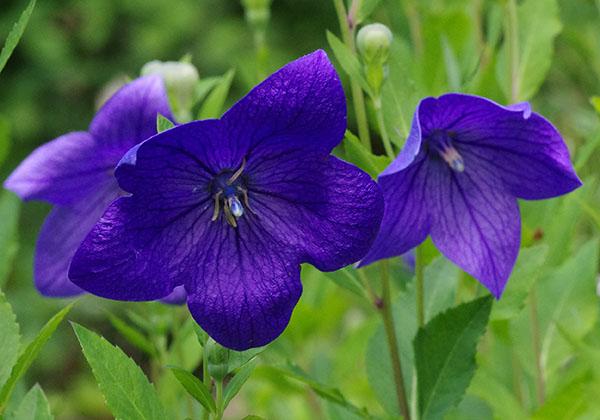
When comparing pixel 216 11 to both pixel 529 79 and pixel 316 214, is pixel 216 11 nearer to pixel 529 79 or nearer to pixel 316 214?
pixel 529 79

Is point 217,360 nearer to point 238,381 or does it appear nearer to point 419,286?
point 238,381

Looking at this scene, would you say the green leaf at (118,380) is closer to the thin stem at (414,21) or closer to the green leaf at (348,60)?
the green leaf at (348,60)

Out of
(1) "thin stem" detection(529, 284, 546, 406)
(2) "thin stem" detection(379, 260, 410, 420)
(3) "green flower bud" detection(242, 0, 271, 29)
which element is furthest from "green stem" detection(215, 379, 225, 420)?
(3) "green flower bud" detection(242, 0, 271, 29)

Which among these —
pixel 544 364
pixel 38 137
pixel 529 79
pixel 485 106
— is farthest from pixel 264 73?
pixel 38 137

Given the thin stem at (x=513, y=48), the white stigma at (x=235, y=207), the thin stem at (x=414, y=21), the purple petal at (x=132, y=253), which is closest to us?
the purple petal at (x=132, y=253)

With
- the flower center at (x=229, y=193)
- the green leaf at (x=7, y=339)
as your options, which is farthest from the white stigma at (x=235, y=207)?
the green leaf at (x=7, y=339)

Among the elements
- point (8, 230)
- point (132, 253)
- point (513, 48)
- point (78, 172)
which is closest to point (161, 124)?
point (132, 253)
